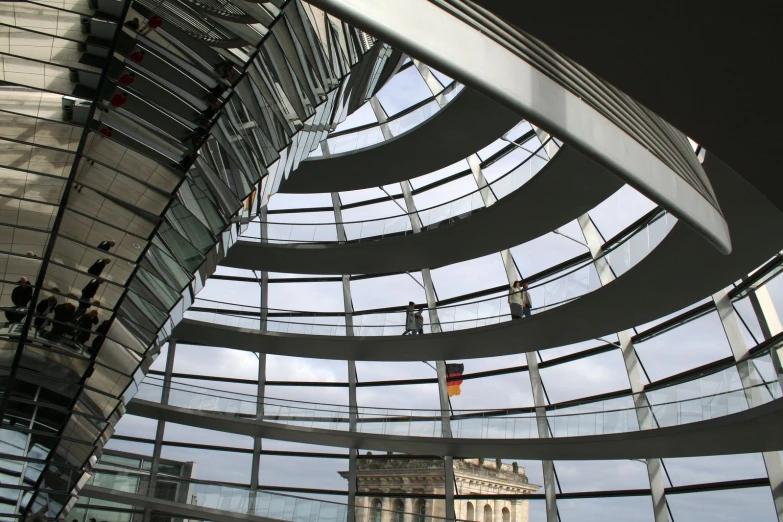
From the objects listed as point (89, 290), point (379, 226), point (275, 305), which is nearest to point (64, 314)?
point (89, 290)

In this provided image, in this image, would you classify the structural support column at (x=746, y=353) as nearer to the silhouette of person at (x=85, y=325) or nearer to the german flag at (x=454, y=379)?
the german flag at (x=454, y=379)

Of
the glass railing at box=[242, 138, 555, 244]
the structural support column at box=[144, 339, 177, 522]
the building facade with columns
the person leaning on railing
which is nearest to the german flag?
the building facade with columns

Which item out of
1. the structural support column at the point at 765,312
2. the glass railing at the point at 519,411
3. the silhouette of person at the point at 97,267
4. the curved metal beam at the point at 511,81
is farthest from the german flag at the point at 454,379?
the curved metal beam at the point at 511,81

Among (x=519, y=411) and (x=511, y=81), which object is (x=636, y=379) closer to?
(x=519, y=411)

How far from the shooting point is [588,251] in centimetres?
2581

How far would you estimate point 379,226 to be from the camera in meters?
29.1

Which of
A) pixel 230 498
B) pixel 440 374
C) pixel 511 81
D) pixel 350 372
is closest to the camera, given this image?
pixel 511 81

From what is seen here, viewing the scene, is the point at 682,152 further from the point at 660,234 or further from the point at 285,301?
the point at 285,301

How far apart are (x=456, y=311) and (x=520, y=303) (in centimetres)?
310

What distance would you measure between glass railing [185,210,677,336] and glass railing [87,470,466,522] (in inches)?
256

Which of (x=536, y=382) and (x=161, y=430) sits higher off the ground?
(x=536, y=382)

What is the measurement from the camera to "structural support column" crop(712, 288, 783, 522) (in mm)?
18438

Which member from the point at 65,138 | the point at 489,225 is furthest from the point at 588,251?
the point at 65,138

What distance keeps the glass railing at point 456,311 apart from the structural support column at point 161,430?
8.23 feet
